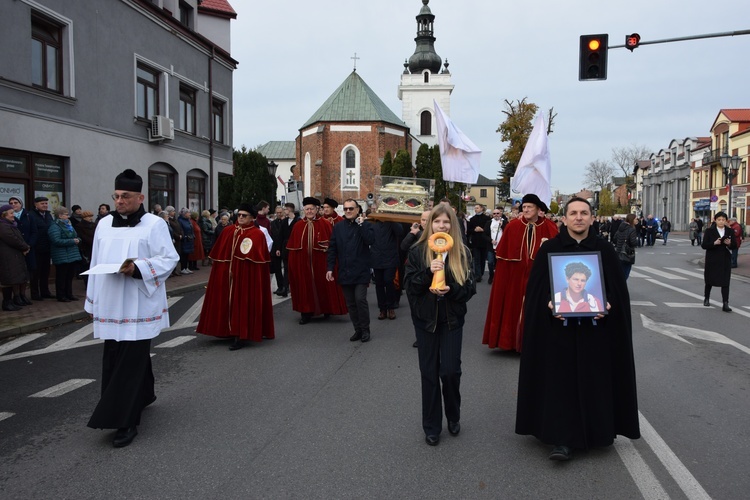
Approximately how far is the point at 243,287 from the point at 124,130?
38.5 ft

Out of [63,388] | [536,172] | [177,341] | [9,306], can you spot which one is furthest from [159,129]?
[63,388]

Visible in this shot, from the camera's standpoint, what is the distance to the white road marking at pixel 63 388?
580 centimetres

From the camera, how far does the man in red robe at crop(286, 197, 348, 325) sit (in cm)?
986

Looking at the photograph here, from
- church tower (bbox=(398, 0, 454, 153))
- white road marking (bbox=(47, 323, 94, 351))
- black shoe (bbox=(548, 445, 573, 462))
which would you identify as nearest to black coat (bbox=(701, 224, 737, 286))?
black shoe (bbox=(548, 445, 573, 462))

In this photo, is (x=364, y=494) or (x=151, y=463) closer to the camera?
(x=364, y=494)

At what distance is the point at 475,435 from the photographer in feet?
15.3

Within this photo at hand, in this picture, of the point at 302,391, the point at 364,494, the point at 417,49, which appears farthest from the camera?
the point at 417,49

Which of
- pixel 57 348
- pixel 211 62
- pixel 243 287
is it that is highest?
pixel 211 62

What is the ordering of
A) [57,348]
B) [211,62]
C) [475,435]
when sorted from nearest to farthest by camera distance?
1. [475,435]
2. [57,348]
3. [211,62]

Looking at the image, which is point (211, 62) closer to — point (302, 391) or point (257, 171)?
point (302, 391)

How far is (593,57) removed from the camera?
12359 mm

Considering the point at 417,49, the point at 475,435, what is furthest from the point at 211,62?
the point at 417,49

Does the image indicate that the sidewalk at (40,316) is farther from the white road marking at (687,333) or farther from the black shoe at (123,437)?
the white road marking at (687,333)

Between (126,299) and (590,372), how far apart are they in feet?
11.2
